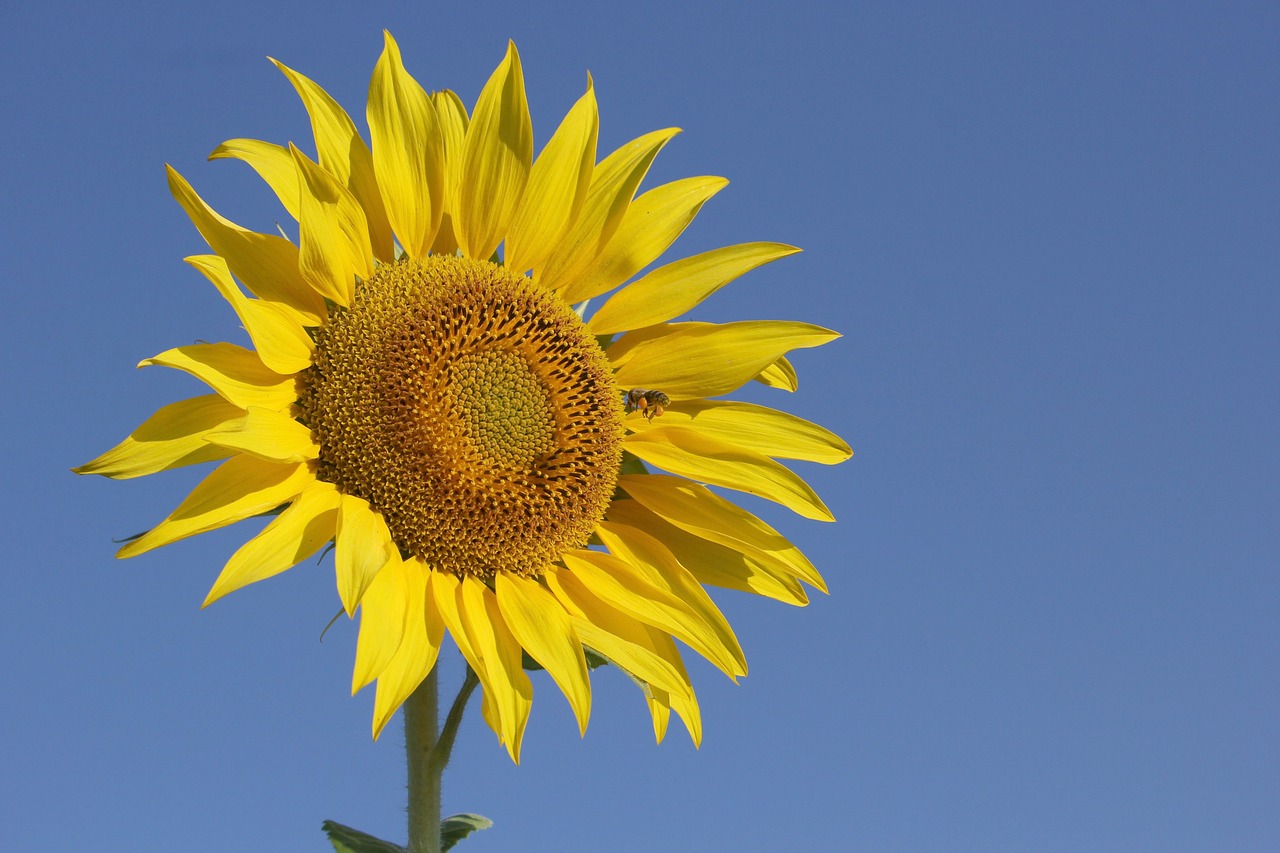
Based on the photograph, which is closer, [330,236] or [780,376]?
[330,236]

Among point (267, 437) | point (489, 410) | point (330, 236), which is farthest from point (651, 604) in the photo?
point (330, 236)

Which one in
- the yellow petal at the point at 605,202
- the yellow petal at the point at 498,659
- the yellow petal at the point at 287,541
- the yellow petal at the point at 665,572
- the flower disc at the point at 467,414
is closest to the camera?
the yellow petal at the point at 287,541

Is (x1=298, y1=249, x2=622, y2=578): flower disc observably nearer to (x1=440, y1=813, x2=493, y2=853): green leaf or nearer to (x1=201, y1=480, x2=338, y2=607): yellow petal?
(x1=201, y1=480, x2=338, y2=607): yellow petal

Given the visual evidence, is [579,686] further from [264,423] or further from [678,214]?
[678,214]

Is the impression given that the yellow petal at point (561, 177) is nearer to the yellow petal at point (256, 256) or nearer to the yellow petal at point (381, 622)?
the yellow petal at point (256, 256)

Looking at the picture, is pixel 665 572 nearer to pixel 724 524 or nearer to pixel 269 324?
pixel 724 524

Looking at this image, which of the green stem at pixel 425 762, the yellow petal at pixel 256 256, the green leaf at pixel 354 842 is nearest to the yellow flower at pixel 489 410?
the yellow petal at pixel 256 256
